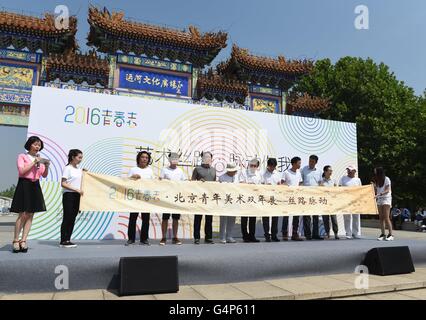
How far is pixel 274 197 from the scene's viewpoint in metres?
4.88

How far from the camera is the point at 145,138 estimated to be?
5824 mm

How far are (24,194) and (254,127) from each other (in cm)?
439

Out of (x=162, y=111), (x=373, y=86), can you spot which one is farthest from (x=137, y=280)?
(x=373, y=86)

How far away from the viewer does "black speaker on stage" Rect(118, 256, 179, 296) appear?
2.99 metres

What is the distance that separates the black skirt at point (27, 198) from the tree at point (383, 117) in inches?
624

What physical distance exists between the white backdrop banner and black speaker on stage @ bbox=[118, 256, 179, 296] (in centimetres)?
251

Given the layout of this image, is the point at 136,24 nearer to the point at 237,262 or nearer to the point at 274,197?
the point at 274,197

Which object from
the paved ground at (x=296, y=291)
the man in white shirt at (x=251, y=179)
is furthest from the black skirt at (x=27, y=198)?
the man in white shirt at (x=251, y=179)

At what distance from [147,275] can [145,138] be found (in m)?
3.18

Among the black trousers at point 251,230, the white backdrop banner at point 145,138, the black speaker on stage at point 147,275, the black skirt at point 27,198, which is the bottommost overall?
the black speaker on stage at point 147,275

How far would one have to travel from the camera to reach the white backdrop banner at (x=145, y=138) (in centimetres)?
519

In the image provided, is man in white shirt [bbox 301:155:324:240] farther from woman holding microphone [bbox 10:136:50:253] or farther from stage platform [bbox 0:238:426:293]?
woman holding microphone [bbox 10:136:50:253]

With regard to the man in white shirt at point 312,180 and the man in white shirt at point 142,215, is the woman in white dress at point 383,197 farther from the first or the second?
the man in white shirt at point 142,215

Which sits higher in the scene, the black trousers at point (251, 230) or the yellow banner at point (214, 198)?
the yellow banner at point (214, 198)
